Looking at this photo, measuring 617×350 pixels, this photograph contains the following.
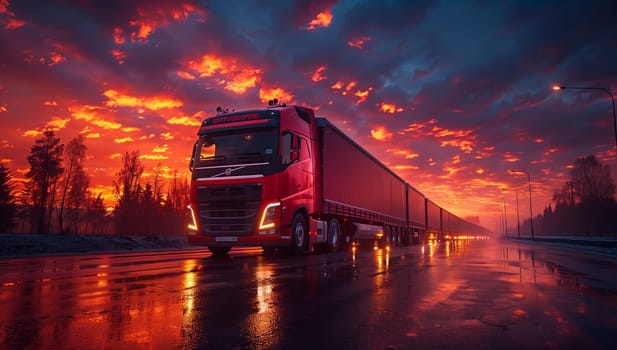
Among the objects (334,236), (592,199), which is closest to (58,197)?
(334,236)

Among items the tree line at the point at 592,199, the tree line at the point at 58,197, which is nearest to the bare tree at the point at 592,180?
the tree line at the point at 592,199

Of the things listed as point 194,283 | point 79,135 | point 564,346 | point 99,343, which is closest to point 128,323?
point 99,343

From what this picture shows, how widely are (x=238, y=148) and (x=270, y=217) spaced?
7.71ft

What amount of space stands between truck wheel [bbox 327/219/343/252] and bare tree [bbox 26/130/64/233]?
48.2 m

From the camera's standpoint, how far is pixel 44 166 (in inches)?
2037

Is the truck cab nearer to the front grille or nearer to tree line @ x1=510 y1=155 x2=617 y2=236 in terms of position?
the front grille

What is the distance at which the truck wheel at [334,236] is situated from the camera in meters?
15.5

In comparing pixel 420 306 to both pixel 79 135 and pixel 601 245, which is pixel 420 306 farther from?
pixel 79 135

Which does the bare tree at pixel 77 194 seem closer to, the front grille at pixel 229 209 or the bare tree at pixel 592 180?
the front grille at pixel 229 209

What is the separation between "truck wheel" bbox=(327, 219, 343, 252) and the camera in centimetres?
1555

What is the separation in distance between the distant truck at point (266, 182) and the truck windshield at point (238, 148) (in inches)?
1.1

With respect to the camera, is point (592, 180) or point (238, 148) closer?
point (238, 148)

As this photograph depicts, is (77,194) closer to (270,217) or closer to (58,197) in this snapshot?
(58,197)

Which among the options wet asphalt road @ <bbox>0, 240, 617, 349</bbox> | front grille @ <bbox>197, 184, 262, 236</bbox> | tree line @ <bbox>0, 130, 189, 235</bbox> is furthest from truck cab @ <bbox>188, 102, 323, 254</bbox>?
tree line @ <bbox>0, 130, 189, 235</bbox>
